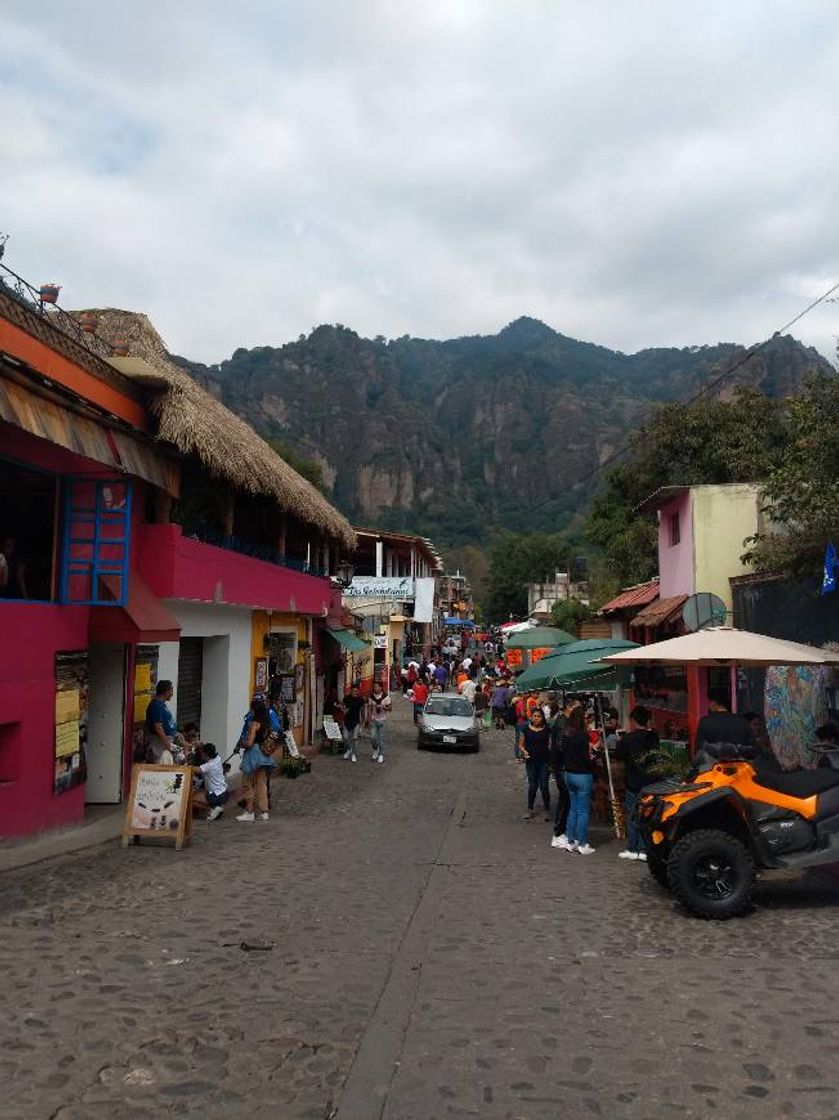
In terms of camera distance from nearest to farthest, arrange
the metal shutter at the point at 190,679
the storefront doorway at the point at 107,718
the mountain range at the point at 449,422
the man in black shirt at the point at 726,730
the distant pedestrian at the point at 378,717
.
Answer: the man in black shirt at the point at 726,730, the storefront doorway at the point at 107,718, the metal shutter at the point at 190,679, the distant pedestrian at the point at 378,717, the mountain range at the point at 449,422

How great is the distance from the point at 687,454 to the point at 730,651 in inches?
704

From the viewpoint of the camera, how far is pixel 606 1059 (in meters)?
4.26

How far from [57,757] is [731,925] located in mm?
6721

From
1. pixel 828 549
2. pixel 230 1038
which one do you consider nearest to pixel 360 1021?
pixel 230 1038

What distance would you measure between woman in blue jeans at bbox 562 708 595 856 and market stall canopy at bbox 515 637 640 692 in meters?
1.83

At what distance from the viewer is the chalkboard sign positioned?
9.07 metres

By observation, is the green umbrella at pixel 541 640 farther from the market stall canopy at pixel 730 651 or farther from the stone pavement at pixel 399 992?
the stone pavement at pixel 399 992

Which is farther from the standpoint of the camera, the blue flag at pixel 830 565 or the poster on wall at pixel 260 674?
the poster on wall at pixel 260 674

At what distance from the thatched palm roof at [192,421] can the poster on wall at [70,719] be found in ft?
10.1

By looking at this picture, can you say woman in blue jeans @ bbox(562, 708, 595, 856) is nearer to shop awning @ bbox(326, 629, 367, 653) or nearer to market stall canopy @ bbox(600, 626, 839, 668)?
market stall canopy @ bbox(600, 626, 839, 668)

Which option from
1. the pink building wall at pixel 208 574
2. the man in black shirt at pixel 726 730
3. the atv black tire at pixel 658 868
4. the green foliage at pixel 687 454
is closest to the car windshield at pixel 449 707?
the pink building wall at pixel 208 574

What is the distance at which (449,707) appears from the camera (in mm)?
22891

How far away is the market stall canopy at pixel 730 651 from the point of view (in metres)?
8.94

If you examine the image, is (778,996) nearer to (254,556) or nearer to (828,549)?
(828,549)
